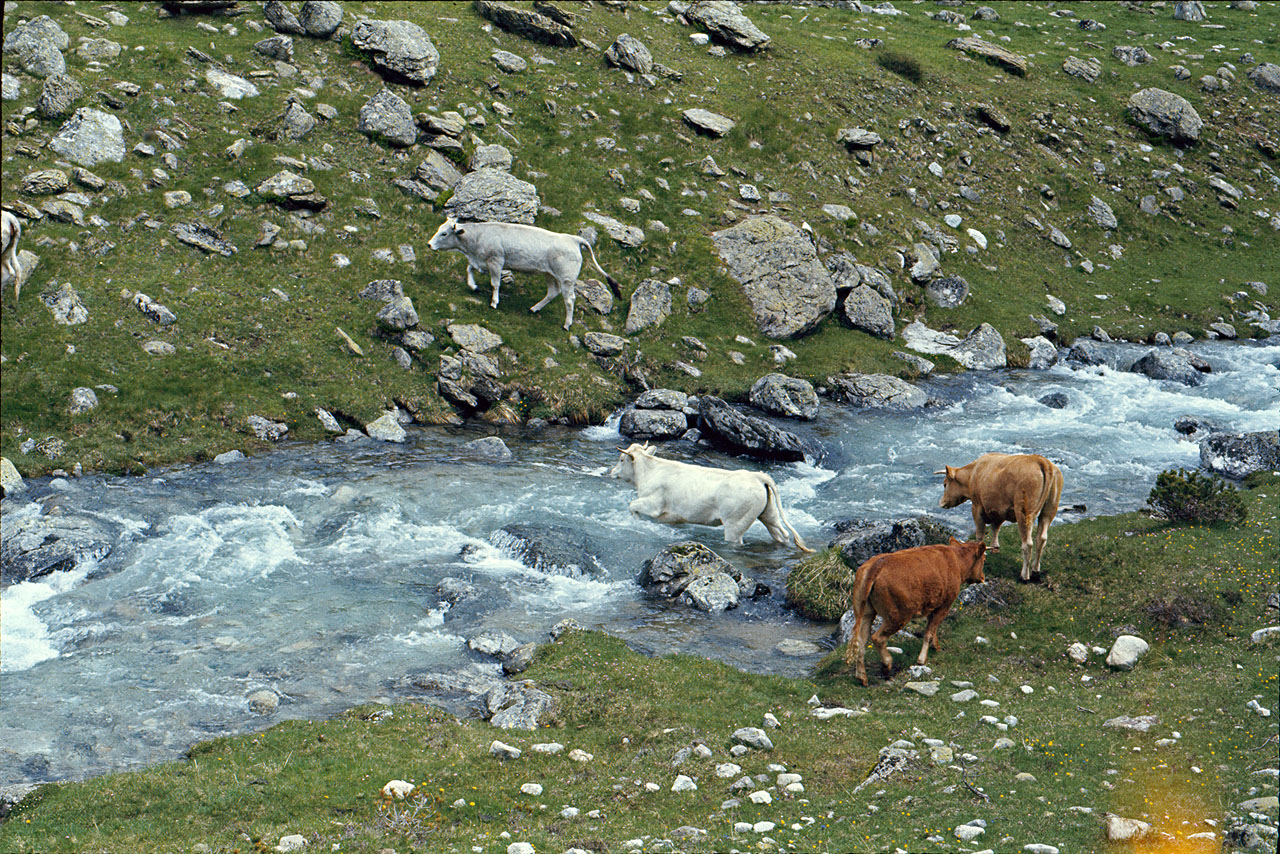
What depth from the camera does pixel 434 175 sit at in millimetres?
37906

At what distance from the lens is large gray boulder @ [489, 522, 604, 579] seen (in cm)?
2195

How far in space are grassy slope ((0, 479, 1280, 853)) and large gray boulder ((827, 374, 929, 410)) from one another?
16.5 meters

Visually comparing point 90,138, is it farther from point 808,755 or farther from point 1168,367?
point 1168,367

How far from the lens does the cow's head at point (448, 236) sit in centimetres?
3416

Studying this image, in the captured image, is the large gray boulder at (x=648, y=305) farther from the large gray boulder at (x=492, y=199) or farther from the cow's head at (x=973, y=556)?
the cow's head at (x=973, y=556)

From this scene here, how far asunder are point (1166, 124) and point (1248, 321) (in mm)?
17200

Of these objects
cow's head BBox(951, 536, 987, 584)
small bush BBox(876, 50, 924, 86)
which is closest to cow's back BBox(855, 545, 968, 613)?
cow's head BBox(951, 536, 987, 584)

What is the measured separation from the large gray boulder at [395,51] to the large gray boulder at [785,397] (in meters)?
20.3

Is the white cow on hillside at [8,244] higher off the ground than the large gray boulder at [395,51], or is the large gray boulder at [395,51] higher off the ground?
the white cow on hillside at [8,244]

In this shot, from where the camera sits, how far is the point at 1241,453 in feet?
88.7

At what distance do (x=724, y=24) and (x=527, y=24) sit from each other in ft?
39.6

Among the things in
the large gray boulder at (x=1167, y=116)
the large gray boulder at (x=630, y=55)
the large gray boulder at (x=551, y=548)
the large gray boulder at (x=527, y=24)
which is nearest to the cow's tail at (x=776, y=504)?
the large gray boulder at (x=551, y=548)

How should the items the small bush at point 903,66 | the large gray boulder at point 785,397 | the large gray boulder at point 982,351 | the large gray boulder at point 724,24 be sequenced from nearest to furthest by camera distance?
the large gray boulder at point 785,397, the large gray boulder at point 982,351, the large gray boulder at point 724,24, the small bush at point 903,66

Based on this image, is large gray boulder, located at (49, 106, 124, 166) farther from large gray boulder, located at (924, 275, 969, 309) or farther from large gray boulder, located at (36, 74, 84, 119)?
large gray boulder, located at (924, 275, 969, 309)
